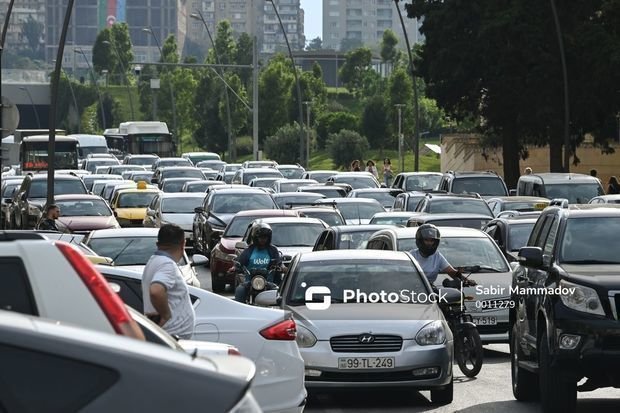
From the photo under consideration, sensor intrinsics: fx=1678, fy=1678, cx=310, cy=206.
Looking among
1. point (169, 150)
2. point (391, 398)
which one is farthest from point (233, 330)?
point (169, 150)

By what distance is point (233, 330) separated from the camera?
1165 cm

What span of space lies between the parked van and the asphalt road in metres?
18.1

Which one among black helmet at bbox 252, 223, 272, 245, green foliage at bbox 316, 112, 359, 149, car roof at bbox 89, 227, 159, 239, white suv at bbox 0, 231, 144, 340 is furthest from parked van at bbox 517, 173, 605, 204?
green foliage at bbox 316, 112, 359, 149

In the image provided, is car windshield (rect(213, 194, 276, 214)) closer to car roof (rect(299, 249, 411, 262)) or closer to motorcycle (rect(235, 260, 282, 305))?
motorcycle (rect(235, 260, 282, 305))

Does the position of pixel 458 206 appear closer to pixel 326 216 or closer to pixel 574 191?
pixel 326 216

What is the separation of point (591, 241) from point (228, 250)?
53.7ft

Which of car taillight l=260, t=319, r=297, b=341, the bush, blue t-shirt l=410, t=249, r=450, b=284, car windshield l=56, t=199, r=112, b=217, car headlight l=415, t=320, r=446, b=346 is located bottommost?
the bush

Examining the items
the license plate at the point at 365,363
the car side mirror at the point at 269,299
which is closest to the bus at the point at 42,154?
the car side mirror at the point at 269,299

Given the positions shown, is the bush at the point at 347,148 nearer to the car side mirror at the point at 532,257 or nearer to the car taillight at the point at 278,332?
the car side mirror at the point at 532,257

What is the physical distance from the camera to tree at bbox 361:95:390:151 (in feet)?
403

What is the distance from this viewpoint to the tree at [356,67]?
542ft

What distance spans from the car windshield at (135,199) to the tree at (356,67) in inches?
4689

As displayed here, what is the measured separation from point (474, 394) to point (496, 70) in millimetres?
41734

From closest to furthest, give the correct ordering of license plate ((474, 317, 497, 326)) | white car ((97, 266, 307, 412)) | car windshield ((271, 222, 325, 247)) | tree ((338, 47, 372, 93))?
white car ((97, 266, 307, 412)), license plate ((474, 317, 497, 326)), car windshield ((271, 222, 325, 247)), tree ((338, 47, 372, 93))
